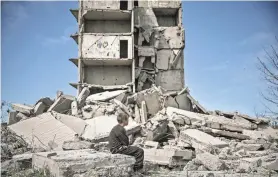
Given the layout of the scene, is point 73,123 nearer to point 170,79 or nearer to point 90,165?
point 90,165

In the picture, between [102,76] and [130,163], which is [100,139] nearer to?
[130,163]

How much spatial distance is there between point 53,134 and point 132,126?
2630mm

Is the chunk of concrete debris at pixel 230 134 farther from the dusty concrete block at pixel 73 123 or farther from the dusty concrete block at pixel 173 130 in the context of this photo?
the dusty concrete block at pixel 73 123

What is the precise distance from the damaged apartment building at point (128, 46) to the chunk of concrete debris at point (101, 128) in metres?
6.79

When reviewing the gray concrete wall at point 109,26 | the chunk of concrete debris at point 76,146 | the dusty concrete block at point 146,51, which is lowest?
the chunk of concrete debris at point 76,146

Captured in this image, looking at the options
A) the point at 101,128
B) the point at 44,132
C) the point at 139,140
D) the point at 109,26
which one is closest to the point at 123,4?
the point at 109,26

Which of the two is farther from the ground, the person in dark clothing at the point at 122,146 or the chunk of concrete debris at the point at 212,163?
the person in dark clothing at the point at 122,146

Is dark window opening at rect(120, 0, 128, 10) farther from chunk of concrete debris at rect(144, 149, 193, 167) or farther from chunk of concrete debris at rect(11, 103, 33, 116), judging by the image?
chunk of concrete debris at rect(144, 149, 193, 167)

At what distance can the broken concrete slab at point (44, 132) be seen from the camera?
323 inches

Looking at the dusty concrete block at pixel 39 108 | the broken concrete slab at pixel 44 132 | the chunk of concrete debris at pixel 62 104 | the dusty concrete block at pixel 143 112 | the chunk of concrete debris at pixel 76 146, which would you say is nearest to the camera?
the chunk of concrete debris at pixel 76 146

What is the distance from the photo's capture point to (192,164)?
619 cm

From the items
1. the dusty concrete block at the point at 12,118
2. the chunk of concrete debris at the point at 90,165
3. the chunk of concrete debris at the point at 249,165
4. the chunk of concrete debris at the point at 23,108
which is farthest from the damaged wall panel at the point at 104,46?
the chunk of concrete debris at the point at 90,165

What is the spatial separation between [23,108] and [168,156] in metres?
7.54

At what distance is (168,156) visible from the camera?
265 inches
